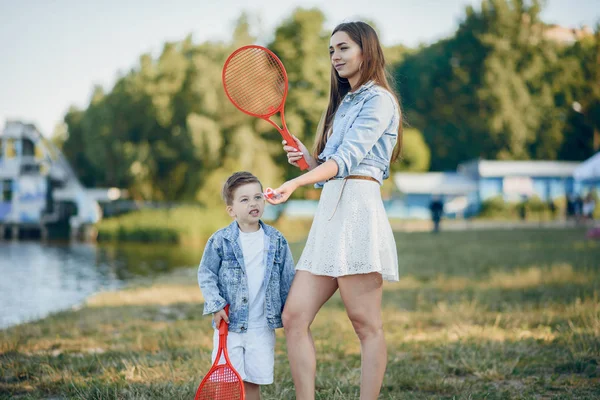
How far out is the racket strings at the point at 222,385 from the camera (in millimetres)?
2852

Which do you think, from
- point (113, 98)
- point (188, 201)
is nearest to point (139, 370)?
point (188, 201)

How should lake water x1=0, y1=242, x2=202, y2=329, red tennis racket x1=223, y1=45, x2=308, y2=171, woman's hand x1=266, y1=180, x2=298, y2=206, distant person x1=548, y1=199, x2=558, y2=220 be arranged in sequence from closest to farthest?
woman's hand x1=266, y1=180, x2=298, y2=206 < red tennis racket x1=223, y1=45, x2=308, y2=171 < lake water x1=0, y1=242, x2=202, y2=329 < distant person x1=548, y1=199, x2=558, y2=220

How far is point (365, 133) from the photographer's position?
112 inches

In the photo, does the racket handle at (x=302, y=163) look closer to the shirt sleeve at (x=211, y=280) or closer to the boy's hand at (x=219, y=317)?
the shirt sleeve at (x=211, y=280)

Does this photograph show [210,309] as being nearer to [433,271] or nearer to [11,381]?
[11,381]

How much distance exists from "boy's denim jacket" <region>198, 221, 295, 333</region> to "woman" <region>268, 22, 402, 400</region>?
16cm

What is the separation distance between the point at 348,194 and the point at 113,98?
3917 centimetres

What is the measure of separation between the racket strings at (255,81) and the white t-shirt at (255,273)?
2.47 ft

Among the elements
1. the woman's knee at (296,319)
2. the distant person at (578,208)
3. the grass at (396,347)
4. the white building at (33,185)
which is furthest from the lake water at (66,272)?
the distant person at (578,208)

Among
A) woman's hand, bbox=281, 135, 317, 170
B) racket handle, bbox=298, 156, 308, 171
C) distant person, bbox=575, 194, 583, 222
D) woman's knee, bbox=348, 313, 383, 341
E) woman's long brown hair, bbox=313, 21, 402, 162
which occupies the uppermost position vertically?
woman's long brown hair, bbox=313, 21, 402, 162

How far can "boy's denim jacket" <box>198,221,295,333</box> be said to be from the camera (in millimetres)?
3012

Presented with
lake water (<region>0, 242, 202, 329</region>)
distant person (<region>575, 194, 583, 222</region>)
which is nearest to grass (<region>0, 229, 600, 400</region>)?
lake water (<region>0, 242, 202, 329</region>)

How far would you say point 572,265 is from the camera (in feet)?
31.4

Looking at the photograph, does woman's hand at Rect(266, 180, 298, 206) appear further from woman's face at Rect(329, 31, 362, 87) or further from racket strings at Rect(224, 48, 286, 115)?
racket strings at Rect(224, 48, 286, 115)
